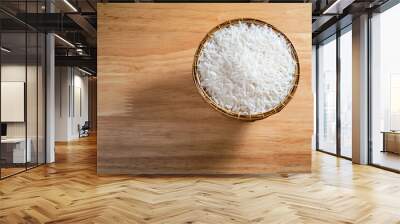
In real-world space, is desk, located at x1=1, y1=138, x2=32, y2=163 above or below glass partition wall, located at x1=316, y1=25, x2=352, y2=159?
below

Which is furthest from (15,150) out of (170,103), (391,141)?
(391,141)

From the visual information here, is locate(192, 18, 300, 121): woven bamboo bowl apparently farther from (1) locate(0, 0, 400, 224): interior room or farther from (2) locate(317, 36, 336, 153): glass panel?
(2) locate(317, 36, 336, 153): glass panel

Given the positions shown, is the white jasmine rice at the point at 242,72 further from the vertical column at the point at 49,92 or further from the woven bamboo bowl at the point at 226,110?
the vertical column at the point at 49,92

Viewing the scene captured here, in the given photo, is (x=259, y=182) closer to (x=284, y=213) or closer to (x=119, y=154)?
(x=284, y=213)

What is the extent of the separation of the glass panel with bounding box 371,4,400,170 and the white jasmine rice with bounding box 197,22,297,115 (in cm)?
280

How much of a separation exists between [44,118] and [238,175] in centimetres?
367

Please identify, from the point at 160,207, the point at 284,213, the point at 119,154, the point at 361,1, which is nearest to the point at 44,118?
the point at 119,154

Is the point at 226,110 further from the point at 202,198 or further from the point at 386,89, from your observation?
the point at 386,89

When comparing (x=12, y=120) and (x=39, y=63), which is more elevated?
(x=39, y=63)

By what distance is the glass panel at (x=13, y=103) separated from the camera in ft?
17.0

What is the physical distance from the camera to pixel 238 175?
4980mm

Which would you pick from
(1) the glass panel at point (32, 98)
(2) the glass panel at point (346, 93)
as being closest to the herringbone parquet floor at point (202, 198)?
(1) the glass panel at point (32, 98)

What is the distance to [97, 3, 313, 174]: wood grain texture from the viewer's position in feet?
16.2

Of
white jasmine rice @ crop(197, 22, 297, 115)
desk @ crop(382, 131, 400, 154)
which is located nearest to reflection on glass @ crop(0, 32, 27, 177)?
white jasmine rice @ crop(197, 22, 297, 115)
